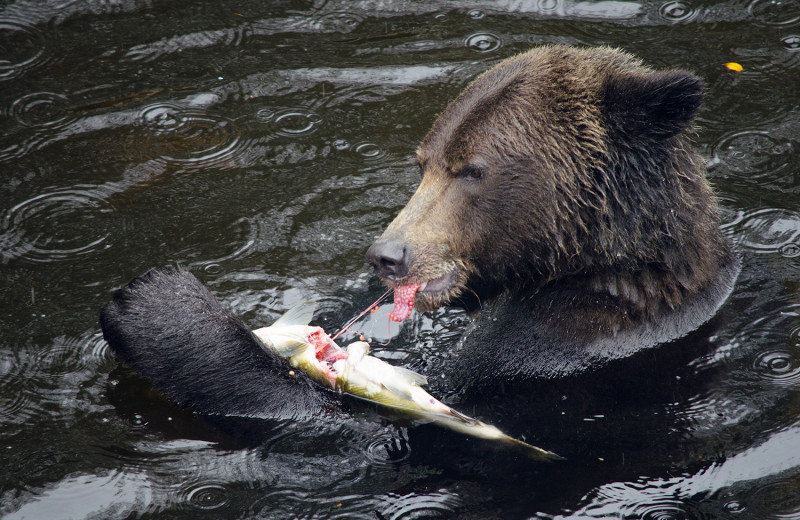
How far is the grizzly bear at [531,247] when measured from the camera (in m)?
5.39

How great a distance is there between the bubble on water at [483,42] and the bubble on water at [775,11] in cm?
301

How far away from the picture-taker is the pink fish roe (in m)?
5.56

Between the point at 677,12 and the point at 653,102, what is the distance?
579cm

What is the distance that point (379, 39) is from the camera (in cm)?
1007

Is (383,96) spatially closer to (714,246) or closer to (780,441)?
(714,246)

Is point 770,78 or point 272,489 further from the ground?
point 770,78

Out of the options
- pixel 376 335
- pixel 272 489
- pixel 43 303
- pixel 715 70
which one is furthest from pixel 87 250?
pixel 715 70

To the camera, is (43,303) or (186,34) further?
(186,34)

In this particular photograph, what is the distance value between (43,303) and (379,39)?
16.7 feet

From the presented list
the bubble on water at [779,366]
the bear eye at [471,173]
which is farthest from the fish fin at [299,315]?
the bubble on water at [779,366]

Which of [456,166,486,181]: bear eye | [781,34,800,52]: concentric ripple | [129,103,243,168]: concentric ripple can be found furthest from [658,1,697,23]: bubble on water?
[456,166,486,181]: bear eye

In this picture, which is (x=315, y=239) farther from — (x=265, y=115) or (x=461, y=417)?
(x=461, y=417)

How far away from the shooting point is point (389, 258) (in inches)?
206

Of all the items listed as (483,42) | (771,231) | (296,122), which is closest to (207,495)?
(296,122)
